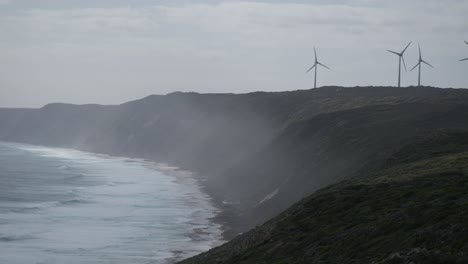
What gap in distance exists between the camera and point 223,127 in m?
147

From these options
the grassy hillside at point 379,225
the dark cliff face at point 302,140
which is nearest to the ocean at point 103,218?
the dark cliff face at point 302,140

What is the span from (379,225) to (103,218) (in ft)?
151

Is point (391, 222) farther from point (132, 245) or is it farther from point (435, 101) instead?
point (435, 101)

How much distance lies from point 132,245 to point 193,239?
5316 mm

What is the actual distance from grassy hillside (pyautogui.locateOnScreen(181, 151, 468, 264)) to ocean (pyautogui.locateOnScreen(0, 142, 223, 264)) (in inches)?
569

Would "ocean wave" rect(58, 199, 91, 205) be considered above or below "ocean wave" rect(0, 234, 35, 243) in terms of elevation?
below

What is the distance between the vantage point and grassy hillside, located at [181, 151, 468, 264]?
2258 centimetres

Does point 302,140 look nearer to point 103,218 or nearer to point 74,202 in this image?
point 103,218

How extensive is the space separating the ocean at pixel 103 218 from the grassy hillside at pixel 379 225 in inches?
569

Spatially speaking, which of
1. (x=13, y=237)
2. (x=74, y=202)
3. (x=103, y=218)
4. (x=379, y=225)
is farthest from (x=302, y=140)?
(x=379, y=225)

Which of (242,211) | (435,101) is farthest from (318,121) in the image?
(242,211)

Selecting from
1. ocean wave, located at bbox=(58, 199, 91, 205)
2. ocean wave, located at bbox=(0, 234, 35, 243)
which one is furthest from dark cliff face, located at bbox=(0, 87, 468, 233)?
ocean wave, located at bbox=(0, 234, 35, 243)

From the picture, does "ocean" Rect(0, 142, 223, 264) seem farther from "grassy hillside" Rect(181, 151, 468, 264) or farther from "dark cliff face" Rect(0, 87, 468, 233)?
"grassy hillside" Rect(181, 151, 468, 264)

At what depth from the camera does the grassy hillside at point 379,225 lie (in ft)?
74.1
